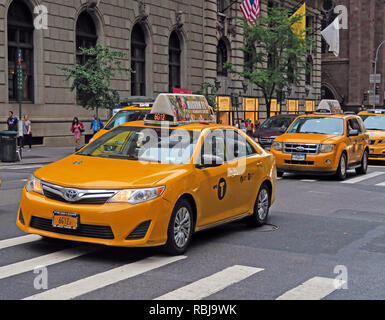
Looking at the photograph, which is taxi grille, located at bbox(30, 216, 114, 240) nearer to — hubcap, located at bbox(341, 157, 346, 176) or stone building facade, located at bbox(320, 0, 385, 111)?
hubcap, located at bbox(341, 157, 346, 176)

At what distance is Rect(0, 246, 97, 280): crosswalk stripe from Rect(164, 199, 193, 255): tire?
1003mm

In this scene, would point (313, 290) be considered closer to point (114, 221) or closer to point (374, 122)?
point (114, 221)

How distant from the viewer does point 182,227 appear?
7.65 meters

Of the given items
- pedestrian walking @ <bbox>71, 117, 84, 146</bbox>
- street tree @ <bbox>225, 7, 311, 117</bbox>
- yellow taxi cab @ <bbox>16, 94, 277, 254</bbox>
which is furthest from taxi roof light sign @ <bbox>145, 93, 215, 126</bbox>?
street tree @ <bbox>225, 7, 311, 117</bbox>

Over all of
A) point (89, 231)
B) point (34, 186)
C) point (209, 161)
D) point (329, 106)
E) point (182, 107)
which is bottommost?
point (89, 231)

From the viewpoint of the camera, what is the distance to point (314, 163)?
55.6 feet

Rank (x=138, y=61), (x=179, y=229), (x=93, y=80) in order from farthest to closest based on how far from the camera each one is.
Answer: (x=138, y=61) < (x=93, y=80) < (x=179, y=229)

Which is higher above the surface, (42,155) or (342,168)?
(342,168)

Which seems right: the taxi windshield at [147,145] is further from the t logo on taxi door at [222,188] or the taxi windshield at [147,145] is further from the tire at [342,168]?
the tire at [342,168]

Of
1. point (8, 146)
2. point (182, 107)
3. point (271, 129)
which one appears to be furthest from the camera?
point (271, 129)

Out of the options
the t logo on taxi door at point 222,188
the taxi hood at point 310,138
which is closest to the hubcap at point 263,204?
the t logo on taxi door at point 222,188

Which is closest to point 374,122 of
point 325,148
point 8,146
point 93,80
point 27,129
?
point 325,148

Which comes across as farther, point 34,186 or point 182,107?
point 182,107

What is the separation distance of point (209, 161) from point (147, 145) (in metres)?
0.86
